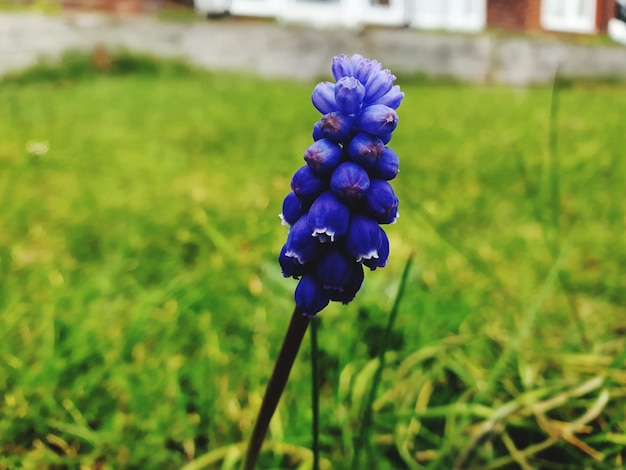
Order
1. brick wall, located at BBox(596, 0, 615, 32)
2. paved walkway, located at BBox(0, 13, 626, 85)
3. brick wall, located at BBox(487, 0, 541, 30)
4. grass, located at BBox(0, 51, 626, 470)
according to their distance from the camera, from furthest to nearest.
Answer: brick wall, located at BBox(596, 0, 615, 32)
brick wall, located at BBox(487, 0, 541, 30)
paved walkway, located at BBox(0, 13, 626, 85)
grass, located at BBox(0, 51, 626, 470)

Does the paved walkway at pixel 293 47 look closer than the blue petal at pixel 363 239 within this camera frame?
No

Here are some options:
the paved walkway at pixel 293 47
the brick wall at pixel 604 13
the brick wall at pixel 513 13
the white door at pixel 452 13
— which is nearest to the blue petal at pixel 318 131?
the paved walkway at pixel 293 47

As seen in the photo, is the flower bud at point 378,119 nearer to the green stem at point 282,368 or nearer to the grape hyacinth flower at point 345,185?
the grape hyacinth flower at point 345,185

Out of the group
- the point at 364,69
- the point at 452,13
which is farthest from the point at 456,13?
the point at 364,69

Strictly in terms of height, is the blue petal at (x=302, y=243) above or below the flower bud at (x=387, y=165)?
below

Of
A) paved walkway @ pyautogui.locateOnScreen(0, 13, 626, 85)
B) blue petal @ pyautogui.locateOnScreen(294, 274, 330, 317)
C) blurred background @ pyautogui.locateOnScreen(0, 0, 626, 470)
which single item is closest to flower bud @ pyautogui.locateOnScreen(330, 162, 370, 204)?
blue petal @ pyautogui.locateOnScreen(294, 274, 330, 317)

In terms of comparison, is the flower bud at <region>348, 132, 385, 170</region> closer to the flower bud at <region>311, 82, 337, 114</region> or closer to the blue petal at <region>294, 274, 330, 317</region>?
the flower bud at <region>311, 82, 337, 114</region>

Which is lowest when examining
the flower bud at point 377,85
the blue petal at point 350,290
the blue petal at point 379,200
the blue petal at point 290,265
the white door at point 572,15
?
the blue petal at point 350,290

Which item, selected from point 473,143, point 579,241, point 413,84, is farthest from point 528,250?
point 413,84
